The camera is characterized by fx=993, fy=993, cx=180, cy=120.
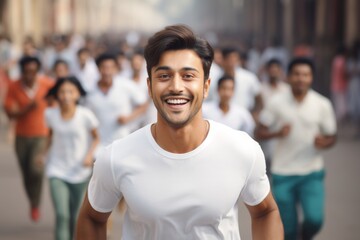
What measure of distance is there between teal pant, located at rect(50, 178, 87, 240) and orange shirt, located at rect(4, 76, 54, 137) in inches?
73.8

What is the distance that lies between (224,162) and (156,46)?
1.68 ft

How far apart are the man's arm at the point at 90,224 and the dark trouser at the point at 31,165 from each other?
5.64 metres

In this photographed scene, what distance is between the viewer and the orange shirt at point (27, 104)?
955cm

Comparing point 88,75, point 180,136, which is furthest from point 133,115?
point 180,136

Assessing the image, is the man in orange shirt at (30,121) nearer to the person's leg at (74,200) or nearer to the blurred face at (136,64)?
the person's leg at (74,200)

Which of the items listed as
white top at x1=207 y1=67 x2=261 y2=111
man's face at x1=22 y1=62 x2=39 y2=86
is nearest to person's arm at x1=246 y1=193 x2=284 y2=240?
man's face at x1=22 y1=62 x2=39 y2=86

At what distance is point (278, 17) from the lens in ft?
176

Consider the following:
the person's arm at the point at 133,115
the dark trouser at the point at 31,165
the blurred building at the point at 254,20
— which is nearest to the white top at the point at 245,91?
the person's arm at the point at 133,115

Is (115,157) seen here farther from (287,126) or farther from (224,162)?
(287,126)

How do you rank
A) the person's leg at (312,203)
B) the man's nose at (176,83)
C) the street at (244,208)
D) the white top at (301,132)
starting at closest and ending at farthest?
the man's nose at (176,83) → the person's leg at (312,203) → the white top at (301,132) → the street at (244,208)

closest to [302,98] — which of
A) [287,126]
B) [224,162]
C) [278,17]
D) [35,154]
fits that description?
[287,126]

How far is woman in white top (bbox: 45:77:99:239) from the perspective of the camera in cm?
768

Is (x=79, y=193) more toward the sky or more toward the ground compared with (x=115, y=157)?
more toward the ground

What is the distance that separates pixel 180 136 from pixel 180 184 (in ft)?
0.58
